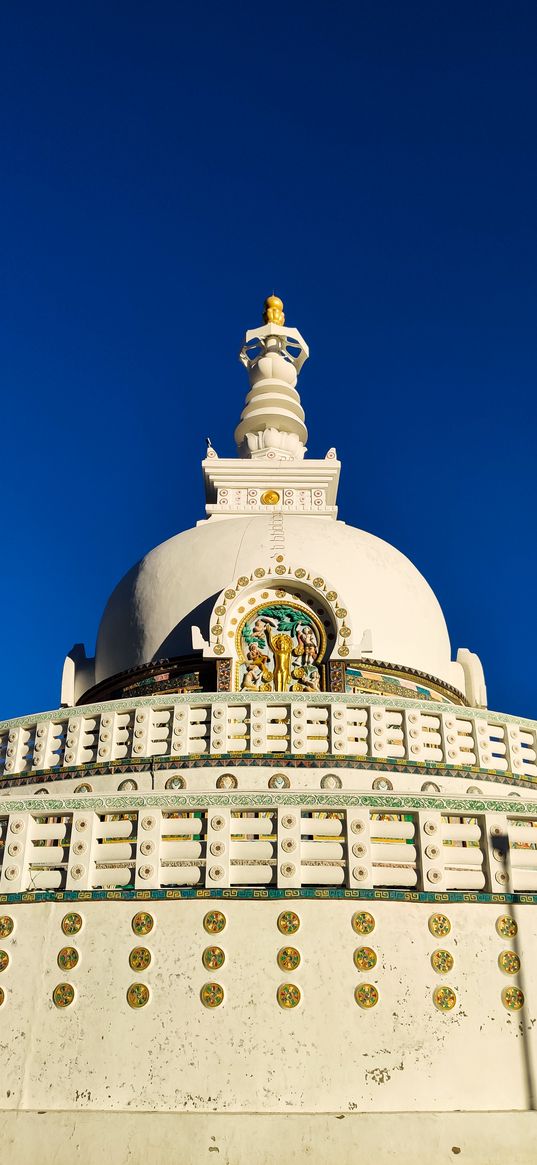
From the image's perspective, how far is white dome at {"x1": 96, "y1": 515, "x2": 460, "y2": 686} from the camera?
12.8 m

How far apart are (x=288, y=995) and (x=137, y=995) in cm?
93

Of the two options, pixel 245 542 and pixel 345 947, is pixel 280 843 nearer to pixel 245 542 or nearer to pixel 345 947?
pixel 345 947

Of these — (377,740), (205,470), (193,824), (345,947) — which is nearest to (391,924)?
(345,947)

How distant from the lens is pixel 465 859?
Result: 6.88 meters

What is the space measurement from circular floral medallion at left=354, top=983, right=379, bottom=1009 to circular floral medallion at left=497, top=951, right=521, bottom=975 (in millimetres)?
804

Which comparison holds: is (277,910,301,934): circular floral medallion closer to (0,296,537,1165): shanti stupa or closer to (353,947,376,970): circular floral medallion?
(0,296,537,1165): shanti stupa

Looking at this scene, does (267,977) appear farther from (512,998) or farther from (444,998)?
(512,998)

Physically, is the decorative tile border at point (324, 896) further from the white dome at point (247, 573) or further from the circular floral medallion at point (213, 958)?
the white dome at point (247, 573)

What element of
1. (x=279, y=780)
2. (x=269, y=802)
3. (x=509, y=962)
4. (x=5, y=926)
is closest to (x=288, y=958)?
(x=269, y=802)

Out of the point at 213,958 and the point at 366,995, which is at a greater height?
the point at 213,958

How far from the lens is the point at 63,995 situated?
21.1 ft

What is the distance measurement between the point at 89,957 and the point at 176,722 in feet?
11.4

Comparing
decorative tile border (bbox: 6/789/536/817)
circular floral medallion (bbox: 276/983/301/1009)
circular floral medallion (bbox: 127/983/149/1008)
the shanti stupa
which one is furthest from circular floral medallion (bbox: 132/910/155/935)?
circular floral medallion (bbox: 276/983/301/1009)

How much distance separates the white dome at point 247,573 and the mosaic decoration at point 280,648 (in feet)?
3.23
